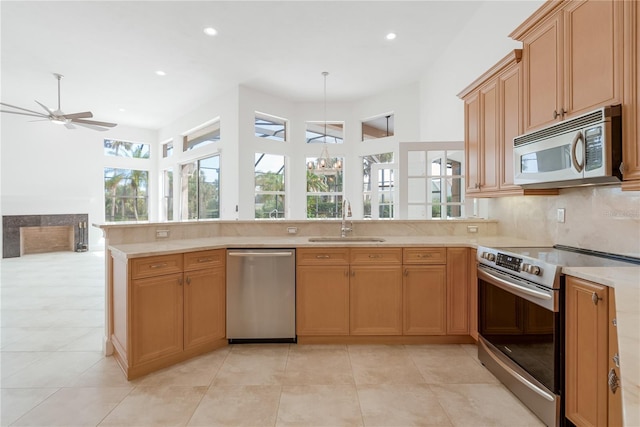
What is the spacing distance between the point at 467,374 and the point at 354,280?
1097mm

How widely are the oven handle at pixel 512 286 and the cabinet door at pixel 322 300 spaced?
42.6 inches

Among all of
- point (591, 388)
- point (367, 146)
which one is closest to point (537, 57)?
point (591, 388)

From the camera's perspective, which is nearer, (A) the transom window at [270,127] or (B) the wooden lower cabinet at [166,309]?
(B) the wooden lower cabinet at [166,309]

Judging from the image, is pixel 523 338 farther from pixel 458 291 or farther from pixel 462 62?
pixel 462 62

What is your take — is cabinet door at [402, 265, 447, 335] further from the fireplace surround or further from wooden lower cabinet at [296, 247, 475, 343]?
the fireplace surround

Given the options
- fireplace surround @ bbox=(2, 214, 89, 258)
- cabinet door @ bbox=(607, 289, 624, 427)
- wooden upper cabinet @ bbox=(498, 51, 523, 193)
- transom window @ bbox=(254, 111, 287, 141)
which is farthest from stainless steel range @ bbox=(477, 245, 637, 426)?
fireplace surround @ bbox=(2, 214, 89, 258)

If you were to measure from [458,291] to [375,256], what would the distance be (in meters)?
0.80

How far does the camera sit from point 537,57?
220cm

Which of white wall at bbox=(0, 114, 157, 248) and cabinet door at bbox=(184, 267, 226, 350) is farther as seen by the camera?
white wall at bbox=(0, 114, 157, 248)

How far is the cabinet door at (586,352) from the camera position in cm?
144

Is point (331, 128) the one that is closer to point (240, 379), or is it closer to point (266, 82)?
point (266, 82)

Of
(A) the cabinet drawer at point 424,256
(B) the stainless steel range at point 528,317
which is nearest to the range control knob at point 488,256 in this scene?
(B) the stainless steel range at point 528,317

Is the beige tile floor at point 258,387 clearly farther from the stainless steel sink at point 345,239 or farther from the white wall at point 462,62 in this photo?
the white wall at point 462,62

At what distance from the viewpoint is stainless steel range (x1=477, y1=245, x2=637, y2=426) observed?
5.52 ft
